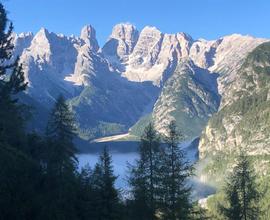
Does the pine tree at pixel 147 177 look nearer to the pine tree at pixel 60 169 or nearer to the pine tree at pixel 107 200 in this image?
the pine tree at pixel 107 200

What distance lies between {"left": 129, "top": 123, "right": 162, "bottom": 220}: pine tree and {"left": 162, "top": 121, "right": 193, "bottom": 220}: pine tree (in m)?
1.00

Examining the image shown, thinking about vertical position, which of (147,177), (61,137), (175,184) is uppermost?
(61,137)

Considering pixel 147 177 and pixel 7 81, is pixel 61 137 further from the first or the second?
pixel 147 177

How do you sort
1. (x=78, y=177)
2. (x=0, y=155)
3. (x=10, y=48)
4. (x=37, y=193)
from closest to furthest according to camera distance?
(x=37, y=193)
(x=0, y=155)
(x=78, y=177)
(x=10, y=48)

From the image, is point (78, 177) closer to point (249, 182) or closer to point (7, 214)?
point (7, 214)

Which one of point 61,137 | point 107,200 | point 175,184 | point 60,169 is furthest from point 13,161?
point 175,184

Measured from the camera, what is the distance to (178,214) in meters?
47.3

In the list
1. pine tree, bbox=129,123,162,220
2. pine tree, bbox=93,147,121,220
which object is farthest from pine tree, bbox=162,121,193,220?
pine tree, bbox=93,147,121,220

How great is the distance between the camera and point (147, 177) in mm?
50531

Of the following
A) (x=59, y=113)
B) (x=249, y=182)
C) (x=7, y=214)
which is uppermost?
(x=59, y=113)

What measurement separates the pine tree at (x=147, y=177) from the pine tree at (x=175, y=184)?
1.00 m

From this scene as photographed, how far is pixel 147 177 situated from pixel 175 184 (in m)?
3.69

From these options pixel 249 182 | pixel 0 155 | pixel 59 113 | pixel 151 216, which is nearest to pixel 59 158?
pixel 59 113

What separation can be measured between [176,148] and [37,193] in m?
14.3
